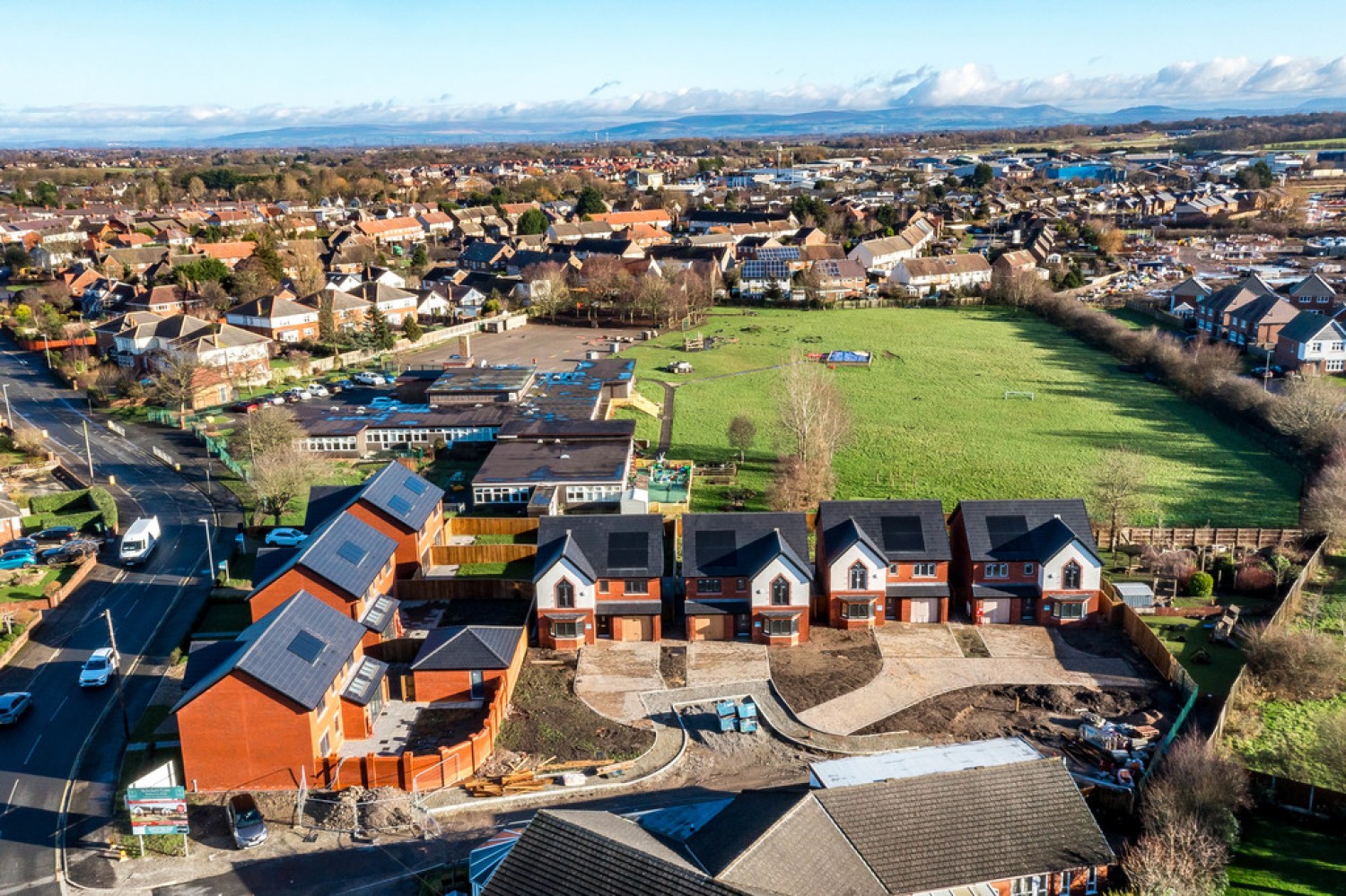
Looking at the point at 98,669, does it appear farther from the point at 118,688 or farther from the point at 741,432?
the point at 741,432

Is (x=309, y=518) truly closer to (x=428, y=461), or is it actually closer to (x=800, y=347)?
(x=428, y=461)

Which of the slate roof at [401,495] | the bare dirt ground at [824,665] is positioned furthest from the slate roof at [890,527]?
the slate roof at [401,495]

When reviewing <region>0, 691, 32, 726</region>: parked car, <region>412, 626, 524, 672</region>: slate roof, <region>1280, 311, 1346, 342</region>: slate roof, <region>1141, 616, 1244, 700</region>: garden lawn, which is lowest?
<region>1141, 616, 1244, 700</region>: garden lawn

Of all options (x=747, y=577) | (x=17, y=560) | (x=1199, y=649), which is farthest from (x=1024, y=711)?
(x=17, y=560)

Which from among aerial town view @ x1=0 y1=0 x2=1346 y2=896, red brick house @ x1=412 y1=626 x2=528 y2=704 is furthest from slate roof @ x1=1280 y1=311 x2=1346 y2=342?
red brick house @ x1=412 y1=626 x2=528 y2=704

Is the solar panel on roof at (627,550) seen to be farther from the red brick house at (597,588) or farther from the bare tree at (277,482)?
the bare tree at (277,482)

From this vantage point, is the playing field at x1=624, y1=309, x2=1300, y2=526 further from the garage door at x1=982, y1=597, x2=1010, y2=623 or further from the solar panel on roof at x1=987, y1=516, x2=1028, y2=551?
the garage door at x1=982, y1=597, x2=1010, y2=623

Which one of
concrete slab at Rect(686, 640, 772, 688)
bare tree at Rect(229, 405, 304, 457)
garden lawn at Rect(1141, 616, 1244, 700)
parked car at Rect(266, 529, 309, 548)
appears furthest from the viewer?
bare tree at Rect(229, 405, 304, 457)
